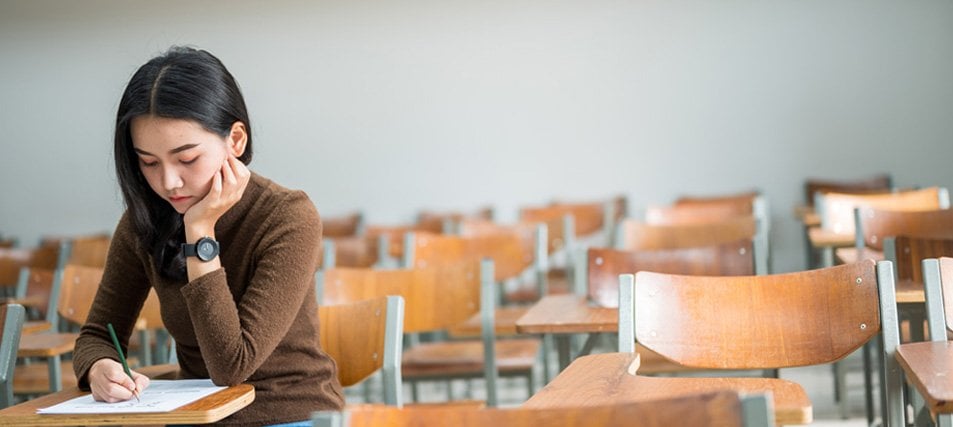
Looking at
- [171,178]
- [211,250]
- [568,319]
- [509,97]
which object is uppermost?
[509,97]

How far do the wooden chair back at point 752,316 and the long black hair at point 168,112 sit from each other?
801 mm

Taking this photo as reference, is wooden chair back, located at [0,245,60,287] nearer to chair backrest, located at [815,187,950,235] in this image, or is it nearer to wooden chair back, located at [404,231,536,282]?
wooden chair back, located at [404,231,536,282]

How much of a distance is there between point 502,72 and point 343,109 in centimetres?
111

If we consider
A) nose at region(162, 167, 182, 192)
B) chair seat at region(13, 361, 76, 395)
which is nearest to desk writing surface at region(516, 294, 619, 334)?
nose at region(162, 167, 182, 192)

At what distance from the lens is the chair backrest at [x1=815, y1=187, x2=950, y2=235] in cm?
459

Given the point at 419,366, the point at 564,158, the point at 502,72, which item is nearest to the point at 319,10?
the point at 502,72

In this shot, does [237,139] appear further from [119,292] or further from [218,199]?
[119,292]

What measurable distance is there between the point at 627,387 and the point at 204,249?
706mm

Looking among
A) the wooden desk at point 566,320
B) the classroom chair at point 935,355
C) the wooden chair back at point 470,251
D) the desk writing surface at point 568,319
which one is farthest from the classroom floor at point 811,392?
the classroom chair at point 935,355

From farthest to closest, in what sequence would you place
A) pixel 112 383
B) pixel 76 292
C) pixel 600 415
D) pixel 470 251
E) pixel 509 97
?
1. pixel 509 97
2. pixel 470 251
3. pixel 76 292
4. pixel 112 383
5. pixel 600 415

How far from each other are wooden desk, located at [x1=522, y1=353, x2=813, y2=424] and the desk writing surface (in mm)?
579

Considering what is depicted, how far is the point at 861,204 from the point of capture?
4.73 metres

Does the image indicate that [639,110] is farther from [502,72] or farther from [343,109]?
[343,109]

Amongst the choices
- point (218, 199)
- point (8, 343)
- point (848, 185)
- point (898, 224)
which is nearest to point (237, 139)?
point (218, 199)
